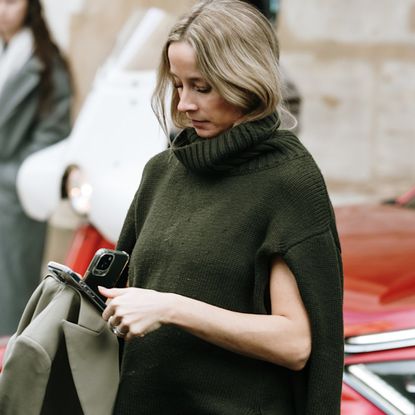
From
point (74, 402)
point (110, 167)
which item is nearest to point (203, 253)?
point (74, 402)

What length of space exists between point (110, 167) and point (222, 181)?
92.6 inches

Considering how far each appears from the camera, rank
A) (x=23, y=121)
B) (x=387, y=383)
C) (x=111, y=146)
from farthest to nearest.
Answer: (x=23, y=121) → (x=111, y=146) → (x=387, y=383)

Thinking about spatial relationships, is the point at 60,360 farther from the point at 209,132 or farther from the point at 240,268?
the point at 209,132

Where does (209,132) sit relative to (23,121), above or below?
below

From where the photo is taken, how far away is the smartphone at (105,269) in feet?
7.58

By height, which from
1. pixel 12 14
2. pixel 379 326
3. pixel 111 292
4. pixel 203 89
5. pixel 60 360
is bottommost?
pixel 60 360

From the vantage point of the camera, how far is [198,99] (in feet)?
7.32

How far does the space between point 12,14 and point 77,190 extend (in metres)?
1.76

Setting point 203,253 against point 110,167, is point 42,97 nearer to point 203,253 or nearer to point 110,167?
point 110,167

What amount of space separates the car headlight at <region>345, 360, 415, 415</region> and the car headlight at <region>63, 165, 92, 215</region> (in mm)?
1824

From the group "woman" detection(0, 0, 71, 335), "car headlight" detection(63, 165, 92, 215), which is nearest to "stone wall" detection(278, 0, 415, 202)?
"woman" detection(0, 0, 71, 335)

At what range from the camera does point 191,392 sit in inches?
88.0

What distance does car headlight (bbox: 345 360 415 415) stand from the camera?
3.01 m

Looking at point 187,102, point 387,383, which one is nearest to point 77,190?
point 387,383
